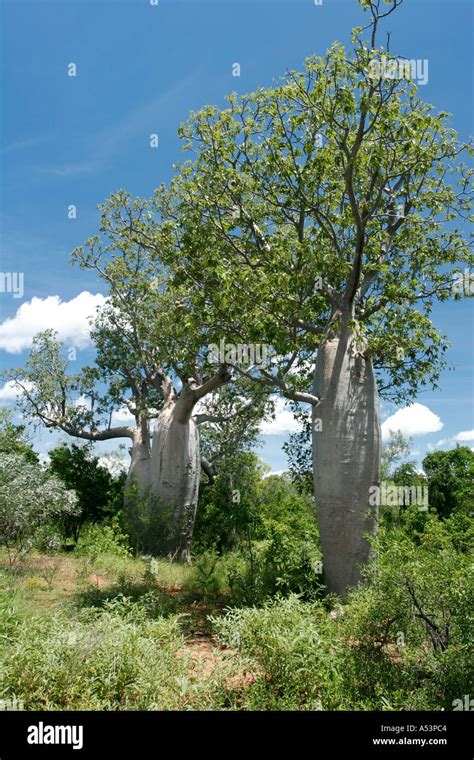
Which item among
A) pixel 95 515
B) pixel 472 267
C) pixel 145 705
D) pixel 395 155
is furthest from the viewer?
pixel 95 515

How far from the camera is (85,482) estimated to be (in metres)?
16.5

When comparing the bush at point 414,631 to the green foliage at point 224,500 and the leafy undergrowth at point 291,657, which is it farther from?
the green foliage at point 224,500

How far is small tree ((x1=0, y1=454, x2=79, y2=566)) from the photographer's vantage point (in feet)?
30.1

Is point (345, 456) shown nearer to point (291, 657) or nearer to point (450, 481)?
point (291, 657)

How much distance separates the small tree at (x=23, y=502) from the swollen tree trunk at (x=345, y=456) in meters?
4.45

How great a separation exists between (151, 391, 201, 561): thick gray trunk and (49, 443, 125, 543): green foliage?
3.36 meters

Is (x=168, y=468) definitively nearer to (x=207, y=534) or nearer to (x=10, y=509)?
(x=207, y=534)

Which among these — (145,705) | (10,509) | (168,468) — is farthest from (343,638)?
(168,468)

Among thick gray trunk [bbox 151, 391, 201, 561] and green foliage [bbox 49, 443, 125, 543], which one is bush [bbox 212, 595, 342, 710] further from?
green foliage [bbox 49, 443, 125, 543]

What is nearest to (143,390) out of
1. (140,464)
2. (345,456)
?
(140,464)

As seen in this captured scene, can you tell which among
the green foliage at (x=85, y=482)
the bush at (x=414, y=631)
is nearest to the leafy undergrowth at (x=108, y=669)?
the bush at (x=414, y=631)

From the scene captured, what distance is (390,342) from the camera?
7848 mm

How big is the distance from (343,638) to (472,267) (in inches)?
246
